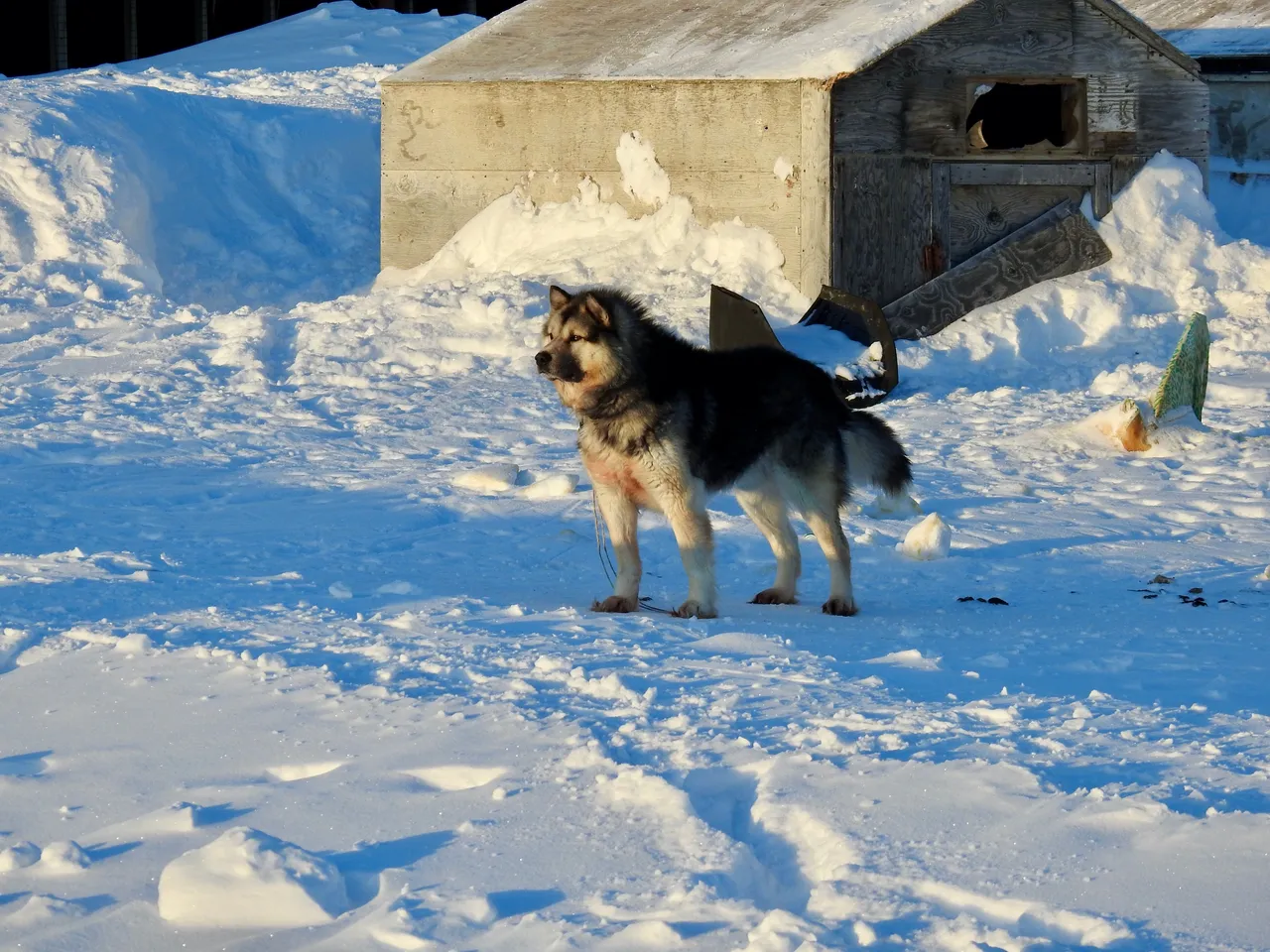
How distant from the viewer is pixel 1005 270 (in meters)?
14.7

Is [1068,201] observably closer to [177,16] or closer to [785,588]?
[785,588]

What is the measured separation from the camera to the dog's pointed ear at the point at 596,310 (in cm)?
705

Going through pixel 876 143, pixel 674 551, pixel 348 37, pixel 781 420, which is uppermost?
pixel 348 37

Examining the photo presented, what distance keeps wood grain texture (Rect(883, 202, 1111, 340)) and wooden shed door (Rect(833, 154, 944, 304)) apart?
0.36 metres

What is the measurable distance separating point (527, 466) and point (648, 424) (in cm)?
336

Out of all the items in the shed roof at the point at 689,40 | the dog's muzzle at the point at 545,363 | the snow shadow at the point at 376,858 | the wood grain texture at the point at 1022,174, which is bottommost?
the snow shadow at the point at 376,858

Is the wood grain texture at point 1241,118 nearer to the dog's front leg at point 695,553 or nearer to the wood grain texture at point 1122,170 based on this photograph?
the wood grain texture at point 1122,170

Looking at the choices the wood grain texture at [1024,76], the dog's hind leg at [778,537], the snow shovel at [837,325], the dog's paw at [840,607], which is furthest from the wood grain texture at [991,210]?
the dog's paw at [840,607]

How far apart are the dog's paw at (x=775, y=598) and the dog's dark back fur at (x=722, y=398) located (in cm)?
57

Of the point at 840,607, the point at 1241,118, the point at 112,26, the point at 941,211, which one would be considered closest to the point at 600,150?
the point at 941,211

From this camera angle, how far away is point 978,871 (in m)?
4.02

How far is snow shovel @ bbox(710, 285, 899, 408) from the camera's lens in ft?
41.8

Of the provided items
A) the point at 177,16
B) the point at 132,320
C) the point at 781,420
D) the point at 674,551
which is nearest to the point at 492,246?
the point at 132,320

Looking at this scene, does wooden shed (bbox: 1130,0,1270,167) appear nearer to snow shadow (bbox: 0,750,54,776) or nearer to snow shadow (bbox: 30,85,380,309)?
snow shadow (bbox: 30,85,380,309)
